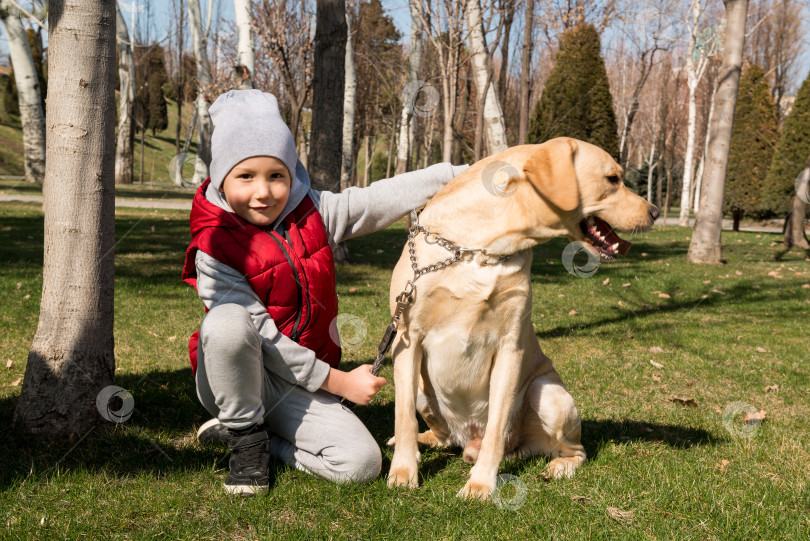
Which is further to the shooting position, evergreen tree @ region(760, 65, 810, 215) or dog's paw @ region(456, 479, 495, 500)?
evergreen tree @ region(760, 65, 810, 215)

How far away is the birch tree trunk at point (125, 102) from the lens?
22.7 metres

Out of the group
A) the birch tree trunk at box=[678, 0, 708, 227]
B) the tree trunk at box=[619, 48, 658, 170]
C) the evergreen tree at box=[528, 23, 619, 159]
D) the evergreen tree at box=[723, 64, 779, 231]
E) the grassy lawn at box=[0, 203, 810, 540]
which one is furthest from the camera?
the birch tree trunk at box=[678, 0, 708, 227]

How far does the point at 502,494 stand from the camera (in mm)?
2629

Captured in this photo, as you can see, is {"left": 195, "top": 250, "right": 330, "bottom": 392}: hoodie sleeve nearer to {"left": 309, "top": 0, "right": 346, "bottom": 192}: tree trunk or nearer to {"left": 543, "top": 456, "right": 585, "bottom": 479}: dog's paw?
{"left": 543, "top": 456, "right": 585, "bottom": 479}: dog's paw

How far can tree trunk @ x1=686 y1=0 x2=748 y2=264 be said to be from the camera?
1104 centimetres

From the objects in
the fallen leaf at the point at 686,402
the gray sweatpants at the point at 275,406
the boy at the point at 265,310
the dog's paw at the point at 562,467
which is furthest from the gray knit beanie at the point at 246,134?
the fallen leaf at the point at 686,402

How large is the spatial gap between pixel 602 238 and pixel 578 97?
57.3 feet

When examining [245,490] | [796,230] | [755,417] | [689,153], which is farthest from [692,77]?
[245,490]

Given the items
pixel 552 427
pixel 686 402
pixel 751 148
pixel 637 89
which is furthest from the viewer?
pixel 751 148

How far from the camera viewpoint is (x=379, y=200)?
2.96 metres

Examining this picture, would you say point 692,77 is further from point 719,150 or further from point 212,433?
point 212,433

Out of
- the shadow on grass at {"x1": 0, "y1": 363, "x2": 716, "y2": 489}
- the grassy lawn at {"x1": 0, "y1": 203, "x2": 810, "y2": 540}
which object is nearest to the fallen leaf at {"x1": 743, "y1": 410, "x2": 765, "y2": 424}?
the grassy lawn at {"x1": 0, "y1": 203, "x2": 810, "y2": 540}

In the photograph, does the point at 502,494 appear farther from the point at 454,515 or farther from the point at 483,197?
the point at 483,197

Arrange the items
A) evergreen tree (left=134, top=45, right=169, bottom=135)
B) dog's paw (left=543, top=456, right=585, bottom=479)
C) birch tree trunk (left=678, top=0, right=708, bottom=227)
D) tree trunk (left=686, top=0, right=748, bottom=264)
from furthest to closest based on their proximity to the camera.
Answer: evergreen tree (left=134, top=45, right=169, bottom=135) → birch tree trunk (left=678, top=0, right=708, bottom=227) → tree trunk (left=686, top=0, right=748, bottom=264) → dog's paw (left=543, top=456, right=585, bottom=479)
